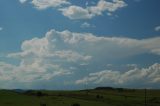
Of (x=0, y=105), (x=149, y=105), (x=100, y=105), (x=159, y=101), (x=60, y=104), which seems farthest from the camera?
(x=159, y=101)

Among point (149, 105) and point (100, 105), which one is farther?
point (149, 105)

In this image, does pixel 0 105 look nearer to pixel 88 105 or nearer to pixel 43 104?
pixel 43 104

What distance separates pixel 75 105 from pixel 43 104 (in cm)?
1025

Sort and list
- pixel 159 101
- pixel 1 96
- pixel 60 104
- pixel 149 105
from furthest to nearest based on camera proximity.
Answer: pixel 159 101
pixel 149 105
pixel 1 96
pixel 60 104

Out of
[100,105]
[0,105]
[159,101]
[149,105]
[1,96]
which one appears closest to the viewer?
[0,105]

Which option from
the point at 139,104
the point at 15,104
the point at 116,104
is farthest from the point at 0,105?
the point at 139,104

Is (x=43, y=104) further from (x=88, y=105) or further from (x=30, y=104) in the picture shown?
(x=88, y=105)

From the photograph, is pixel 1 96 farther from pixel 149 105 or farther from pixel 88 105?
pixel 149 105

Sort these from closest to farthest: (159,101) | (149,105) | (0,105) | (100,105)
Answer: (0,105)
(100,105)
(149,105)
(159,101)

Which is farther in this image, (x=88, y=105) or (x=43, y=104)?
(x=88, y=105)

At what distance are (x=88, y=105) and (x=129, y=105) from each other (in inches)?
918

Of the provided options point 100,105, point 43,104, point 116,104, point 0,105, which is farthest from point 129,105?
point 0,105

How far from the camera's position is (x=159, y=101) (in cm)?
15275

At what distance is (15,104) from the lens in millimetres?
105312
